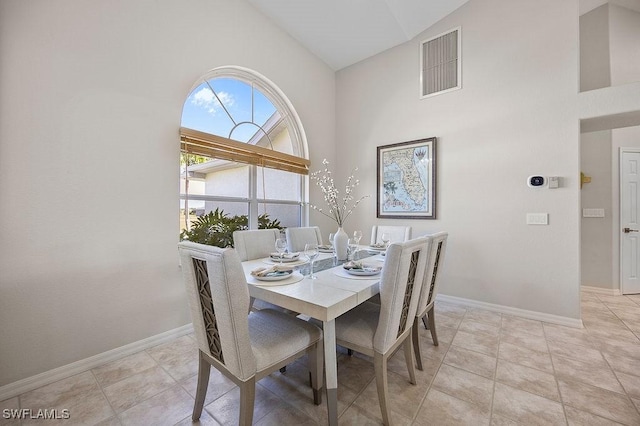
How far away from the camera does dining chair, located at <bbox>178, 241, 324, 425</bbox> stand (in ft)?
3.67

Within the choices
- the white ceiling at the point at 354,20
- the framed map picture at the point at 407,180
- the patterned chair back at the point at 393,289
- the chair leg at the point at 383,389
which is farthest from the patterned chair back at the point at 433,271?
the white ceiling at the point at 354,20

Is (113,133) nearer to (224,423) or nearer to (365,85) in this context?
(224,423)

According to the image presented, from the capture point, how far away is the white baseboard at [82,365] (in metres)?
1.65

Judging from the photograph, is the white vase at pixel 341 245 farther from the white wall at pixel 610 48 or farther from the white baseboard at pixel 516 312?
the white wall at pixel 610 48

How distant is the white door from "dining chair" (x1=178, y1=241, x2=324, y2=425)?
4483mm

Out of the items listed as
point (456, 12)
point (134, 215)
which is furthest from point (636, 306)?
point (134, 215)

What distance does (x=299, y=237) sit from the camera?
Result: 2.82m

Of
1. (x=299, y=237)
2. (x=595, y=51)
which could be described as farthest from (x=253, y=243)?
(x=595, y=51)

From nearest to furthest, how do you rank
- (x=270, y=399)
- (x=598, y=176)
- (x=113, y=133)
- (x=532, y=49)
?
(x=270, y=399) → (x=113, y=133) → (x=532, y=49) → (x=598, y=176)

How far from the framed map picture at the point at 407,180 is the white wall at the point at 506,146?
110 mm

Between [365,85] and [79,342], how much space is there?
171 inches

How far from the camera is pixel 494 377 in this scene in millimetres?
1794

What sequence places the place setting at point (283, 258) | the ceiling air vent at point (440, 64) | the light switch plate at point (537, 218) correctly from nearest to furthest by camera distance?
the place setting at point (283, 258) → the light switch plate at point (537, 218) → the ceiling air vent at point (440, 64)

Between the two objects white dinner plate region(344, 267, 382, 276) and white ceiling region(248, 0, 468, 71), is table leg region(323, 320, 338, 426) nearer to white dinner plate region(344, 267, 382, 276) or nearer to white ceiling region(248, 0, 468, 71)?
white dinner plate region(344, 267, 382, 276)
